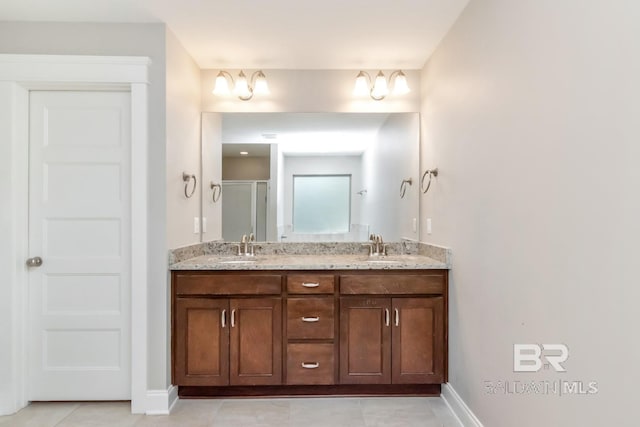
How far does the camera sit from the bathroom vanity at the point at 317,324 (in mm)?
2480

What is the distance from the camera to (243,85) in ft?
9.78

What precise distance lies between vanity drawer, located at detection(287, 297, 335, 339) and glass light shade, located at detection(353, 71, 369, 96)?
1.63 metres

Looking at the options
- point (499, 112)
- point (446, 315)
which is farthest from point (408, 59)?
point (446, 315)

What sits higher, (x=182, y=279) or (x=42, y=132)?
(x=42, y=132)

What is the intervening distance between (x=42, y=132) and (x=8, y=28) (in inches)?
25.3

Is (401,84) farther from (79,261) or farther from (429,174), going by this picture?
(79,261)

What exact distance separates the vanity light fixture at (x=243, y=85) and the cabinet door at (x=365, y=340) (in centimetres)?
171

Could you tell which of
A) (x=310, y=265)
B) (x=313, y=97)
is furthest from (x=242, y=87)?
(x=310, y=265)

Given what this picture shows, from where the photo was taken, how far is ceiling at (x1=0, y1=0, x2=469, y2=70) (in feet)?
7.13

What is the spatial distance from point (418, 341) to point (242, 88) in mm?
2227

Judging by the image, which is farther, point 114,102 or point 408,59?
point 408,59

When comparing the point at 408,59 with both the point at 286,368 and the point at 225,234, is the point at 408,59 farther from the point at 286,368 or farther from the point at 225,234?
the point at 286,368

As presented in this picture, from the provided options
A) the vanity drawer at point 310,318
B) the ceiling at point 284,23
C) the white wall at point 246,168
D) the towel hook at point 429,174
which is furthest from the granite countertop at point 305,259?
the ceiling at point 284,23

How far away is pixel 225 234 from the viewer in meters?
3.08
